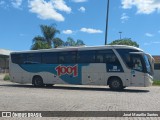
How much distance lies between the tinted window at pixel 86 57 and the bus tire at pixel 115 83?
1.94m

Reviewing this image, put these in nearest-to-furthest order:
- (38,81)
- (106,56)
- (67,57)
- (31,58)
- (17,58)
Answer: (106,56), (67,57), (38,81), (31,58), (17,58)

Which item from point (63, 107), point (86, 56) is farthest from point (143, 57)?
point (63, 107)

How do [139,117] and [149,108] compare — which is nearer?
[139,117]

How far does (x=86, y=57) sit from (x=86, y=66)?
639mm

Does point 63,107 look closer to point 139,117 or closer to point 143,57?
point 139,117

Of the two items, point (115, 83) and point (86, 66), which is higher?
point (86, 66)

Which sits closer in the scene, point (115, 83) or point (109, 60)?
point (115, 83)

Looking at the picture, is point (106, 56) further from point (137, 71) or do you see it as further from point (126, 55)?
point (137, 71)

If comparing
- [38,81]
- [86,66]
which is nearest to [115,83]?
[86,66]

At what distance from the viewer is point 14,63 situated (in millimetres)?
30359

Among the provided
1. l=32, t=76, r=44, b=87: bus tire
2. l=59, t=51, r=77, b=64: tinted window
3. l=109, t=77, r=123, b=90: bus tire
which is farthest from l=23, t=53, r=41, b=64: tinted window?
l=109, t=77, r=123, b=90: bus tire

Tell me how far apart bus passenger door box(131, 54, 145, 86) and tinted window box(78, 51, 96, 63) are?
3000 millimetres

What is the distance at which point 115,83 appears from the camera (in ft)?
81.3

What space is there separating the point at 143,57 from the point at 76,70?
5.21m
